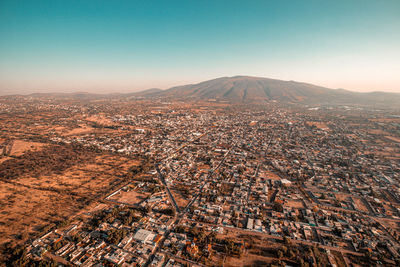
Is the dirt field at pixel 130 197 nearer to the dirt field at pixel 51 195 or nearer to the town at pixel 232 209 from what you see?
the town at pixel 232 209

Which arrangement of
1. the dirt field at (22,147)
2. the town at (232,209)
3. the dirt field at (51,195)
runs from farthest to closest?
1. the dirt field at (22,147)
2. the dirt field at (51,195)
3. the town at (232,209)

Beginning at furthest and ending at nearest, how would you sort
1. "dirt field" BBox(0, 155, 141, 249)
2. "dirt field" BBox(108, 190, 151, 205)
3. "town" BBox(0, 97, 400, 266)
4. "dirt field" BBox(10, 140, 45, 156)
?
"dirt field" BBox(10, 140, 45, 156)
"dirt field" BBox(108, 190, 151, 205)
"dirt field" BBox(0, 155, 141, 249)
"town" BBox(0, 97, 400, 266)

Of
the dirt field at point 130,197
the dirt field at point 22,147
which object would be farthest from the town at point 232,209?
the dirt field at point 22,147

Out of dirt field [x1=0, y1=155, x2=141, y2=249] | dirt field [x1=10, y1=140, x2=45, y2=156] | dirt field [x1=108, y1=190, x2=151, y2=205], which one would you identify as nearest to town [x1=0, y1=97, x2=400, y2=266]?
dirt field [x1=108, y1=190, x2=151, y2=205]

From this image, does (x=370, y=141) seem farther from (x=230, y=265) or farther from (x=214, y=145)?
(x=230, y=265)

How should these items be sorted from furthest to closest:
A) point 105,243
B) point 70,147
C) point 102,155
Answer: point 70,147, point 102,155, point 105,243

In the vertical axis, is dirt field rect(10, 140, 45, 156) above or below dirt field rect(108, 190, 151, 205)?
above

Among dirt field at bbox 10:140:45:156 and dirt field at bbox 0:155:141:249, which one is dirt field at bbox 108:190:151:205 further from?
dirt field at bbox 10:140:45:156

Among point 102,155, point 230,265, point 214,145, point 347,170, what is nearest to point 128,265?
point 230,265

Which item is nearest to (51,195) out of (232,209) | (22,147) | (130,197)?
(130,197)

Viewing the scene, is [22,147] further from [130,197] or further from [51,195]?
[130,197]

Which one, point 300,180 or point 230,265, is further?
point 300,180
